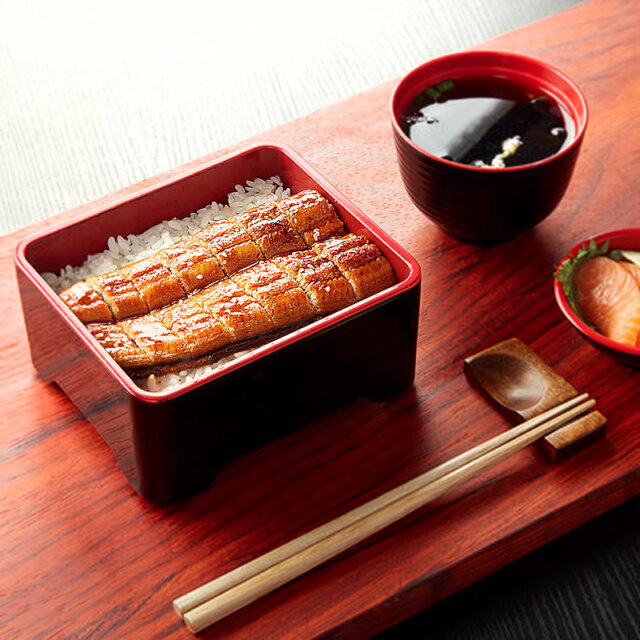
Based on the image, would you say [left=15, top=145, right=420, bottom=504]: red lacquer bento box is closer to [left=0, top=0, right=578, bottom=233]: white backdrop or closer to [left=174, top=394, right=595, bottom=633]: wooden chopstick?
[left=174, top=394, right=595, bottom=633]: wooden chopstick

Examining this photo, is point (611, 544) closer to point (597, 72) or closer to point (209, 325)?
point (209, 325)

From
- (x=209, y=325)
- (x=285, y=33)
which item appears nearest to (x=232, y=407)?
(x=209, y=325)

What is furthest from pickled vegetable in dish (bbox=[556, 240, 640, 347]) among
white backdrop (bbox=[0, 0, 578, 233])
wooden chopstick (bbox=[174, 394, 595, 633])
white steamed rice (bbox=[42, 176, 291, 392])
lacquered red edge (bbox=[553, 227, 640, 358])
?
white backdrop (bbox=[0, 0, 578, 233])

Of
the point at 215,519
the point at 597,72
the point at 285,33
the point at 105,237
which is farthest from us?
the point at 285,33

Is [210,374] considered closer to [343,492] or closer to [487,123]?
[343,492]

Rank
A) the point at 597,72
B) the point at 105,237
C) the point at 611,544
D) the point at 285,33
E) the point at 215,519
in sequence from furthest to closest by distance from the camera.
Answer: the point at 285,33
the point at 597,72
the point at 611,544
the point at 105,237
the point at 215,519

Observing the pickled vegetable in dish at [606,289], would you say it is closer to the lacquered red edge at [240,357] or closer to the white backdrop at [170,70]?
the lacquered red edge at [240,357]

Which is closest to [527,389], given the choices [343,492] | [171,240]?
[343,492]
